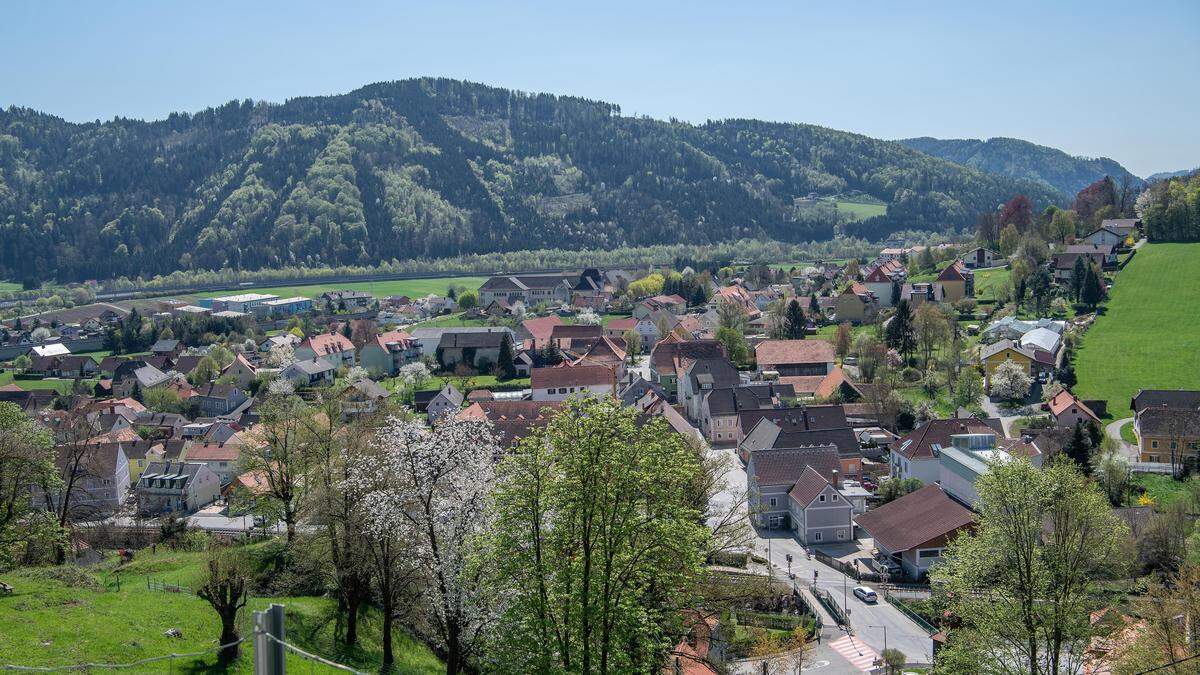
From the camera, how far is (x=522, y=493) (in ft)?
46.9

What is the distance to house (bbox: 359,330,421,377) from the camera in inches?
2689

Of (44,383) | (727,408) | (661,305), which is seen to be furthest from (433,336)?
(727,408)

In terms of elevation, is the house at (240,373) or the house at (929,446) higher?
the house at (929,446)

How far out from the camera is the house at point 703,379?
171 ft

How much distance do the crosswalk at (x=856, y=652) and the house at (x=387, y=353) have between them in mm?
47985

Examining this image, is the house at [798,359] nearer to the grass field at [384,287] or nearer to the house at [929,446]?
the house at [929,446]

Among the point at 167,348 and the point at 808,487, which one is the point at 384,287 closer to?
the point at 167,348

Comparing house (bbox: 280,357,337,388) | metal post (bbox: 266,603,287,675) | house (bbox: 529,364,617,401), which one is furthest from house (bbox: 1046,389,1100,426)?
house (bbox: 280,357,337,388)

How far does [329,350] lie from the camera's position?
226 ft

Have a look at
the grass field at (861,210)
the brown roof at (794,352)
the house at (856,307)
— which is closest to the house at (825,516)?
the brown roof at (794,352)

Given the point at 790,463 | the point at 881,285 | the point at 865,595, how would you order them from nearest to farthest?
the point at 865,595, the point at 790,463, the point at 881,285

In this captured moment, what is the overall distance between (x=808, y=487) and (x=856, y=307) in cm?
4377

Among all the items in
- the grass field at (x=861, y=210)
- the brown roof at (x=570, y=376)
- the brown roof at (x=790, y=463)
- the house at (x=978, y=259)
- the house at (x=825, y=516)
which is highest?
the grass field at (x=861, y=210)

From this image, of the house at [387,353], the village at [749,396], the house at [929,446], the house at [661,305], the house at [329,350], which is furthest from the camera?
the house at [661,305]
